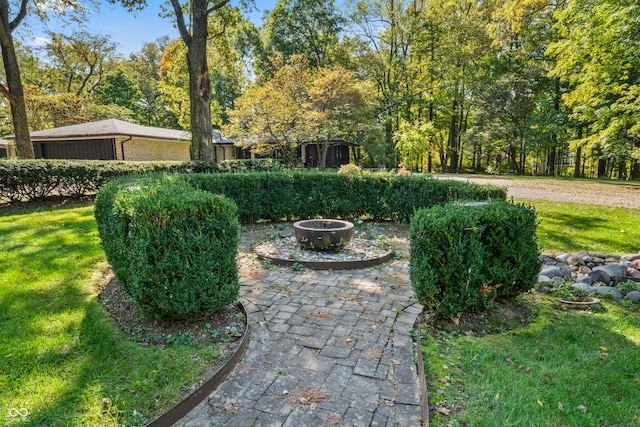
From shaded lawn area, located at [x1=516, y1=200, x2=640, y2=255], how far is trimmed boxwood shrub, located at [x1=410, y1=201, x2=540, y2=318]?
1.66 m

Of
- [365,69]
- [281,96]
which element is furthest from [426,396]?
[365,69]

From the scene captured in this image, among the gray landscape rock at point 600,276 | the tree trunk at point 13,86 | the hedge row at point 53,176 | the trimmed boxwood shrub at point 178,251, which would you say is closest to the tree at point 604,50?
the gray landscape rock at point 600,276

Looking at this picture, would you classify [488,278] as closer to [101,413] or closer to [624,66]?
[101,413]

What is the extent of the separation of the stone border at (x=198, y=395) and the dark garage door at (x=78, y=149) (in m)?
20.5

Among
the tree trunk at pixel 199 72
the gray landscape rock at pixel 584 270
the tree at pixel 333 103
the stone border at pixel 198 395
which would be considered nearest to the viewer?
the stone border at pixel 198 395

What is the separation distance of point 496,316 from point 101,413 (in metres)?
3.29

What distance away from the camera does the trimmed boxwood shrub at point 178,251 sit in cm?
273

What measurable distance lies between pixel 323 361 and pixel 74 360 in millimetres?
1869

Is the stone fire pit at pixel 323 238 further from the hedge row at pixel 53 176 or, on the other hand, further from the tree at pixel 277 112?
the tree at pixel 277 112

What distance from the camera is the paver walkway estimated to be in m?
2.10

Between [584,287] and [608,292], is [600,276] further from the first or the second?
[584,287]

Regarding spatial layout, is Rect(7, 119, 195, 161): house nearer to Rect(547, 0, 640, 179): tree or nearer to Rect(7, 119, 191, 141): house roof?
Rect(7, 119, 191, 141): house roof

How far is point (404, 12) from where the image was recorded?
25.4 meters

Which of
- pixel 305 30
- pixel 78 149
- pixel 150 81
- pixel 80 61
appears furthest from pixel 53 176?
pixel 150 81
